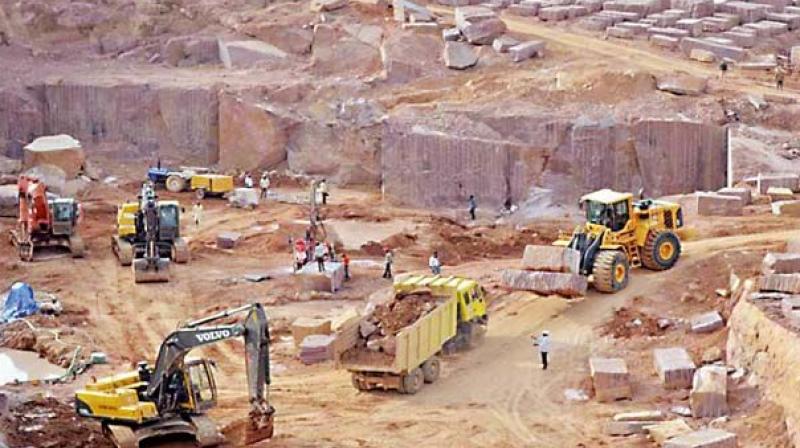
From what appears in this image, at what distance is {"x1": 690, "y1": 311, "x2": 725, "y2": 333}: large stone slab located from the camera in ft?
101

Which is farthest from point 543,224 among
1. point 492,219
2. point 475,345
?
point 475,345

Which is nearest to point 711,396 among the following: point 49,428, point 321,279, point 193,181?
point 49,428

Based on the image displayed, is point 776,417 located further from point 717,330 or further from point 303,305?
point 303,305

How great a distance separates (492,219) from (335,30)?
10.2m

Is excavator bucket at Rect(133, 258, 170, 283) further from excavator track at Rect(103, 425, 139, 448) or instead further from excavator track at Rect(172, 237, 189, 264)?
excavator track at Rect(103, 425, 139, 448)

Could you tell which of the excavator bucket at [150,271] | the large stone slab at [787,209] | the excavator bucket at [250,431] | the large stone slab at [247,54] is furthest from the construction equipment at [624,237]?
the large stone slab at [247,54]

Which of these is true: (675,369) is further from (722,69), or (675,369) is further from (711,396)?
(722,69)

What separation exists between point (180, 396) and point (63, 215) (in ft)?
47.1

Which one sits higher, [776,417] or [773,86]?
[773,86]

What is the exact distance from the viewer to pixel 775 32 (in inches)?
1984

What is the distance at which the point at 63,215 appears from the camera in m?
39.9

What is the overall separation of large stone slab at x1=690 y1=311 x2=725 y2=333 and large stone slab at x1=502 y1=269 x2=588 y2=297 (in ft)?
7.61

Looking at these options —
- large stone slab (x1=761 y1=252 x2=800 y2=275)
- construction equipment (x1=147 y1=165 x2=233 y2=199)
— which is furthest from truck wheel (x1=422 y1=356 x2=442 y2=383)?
construction equipment (x1=147 y1=165 x2=233 y2=199)

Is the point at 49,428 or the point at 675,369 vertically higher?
the point at 675,369
